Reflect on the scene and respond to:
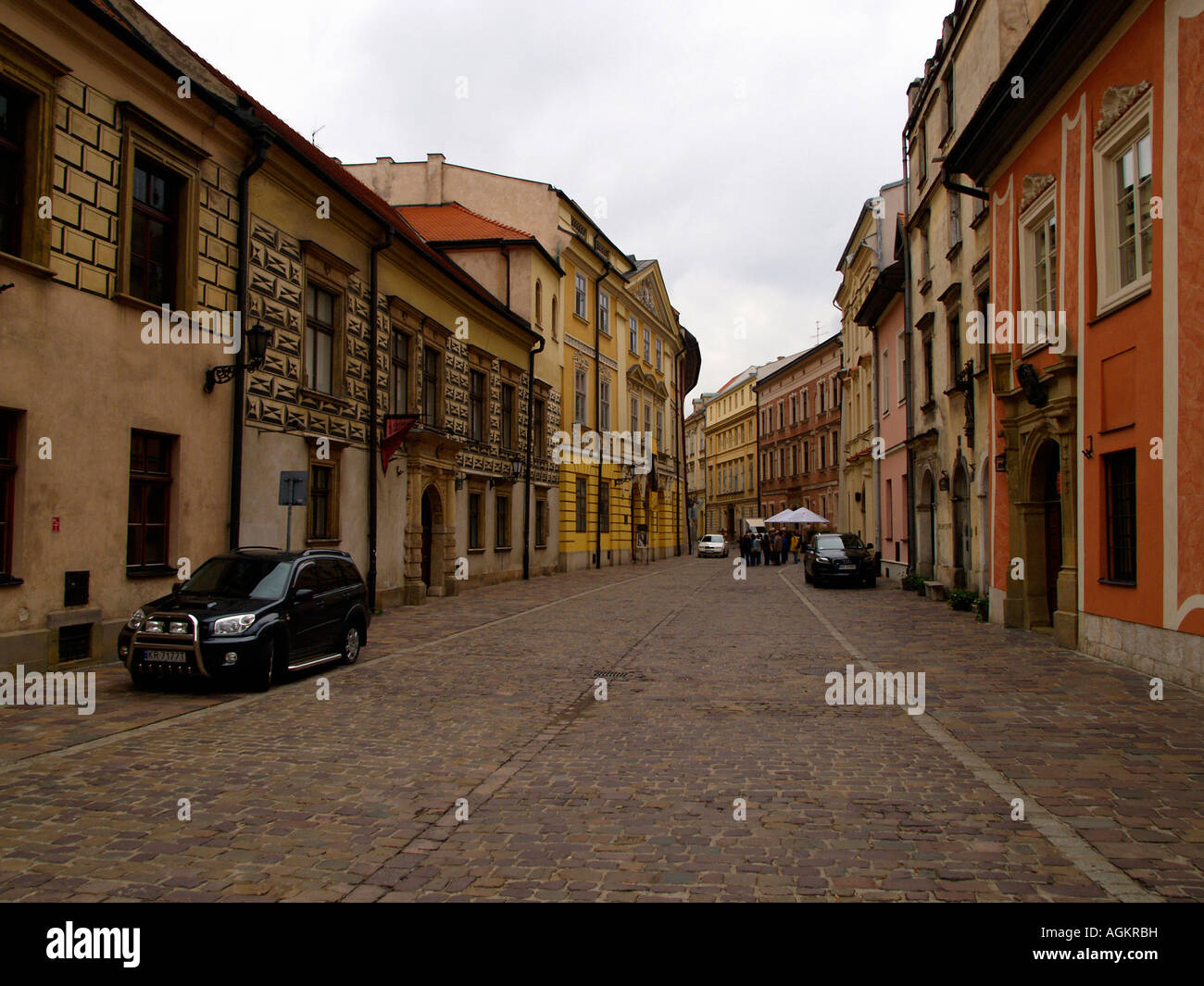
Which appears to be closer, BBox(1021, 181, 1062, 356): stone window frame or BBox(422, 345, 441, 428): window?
BBox(1021, 181, 1062, 356): stone window frame

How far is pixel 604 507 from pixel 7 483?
102ft

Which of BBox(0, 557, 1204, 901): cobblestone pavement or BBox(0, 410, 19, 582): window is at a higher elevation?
BBox(0, 410, 19, 582): window

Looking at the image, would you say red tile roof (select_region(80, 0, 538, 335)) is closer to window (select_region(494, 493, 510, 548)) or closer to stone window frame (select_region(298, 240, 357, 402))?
stone window frame (select_region(298, 240, 357, 402))

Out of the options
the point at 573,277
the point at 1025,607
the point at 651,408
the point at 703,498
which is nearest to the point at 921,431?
the point at 1025,607

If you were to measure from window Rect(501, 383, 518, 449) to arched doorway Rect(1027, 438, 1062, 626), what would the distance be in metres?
17.5

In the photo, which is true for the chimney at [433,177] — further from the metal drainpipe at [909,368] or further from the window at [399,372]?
the metal drainpipe at [909,368]

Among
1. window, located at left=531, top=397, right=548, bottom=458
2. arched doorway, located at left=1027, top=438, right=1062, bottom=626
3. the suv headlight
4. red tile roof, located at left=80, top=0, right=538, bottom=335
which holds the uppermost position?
red tile roof, located at left=80, top=0, right=538, bottom=335

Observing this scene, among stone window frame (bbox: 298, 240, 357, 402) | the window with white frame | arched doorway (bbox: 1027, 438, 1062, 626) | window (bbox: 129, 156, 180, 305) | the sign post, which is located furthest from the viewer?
stone window frame (bbox: 298, 240, 357, 402)

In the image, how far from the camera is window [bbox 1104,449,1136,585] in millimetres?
11383

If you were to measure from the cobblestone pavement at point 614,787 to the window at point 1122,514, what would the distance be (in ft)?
4.38

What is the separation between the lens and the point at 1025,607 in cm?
1536

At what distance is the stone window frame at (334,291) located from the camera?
17.2m

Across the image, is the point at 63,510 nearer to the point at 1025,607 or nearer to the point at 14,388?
the point at 14,388

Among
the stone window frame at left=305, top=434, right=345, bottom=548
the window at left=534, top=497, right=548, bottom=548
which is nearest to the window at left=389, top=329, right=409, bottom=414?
the stone window frame at left=305, top=434, right=345, bottom=548
